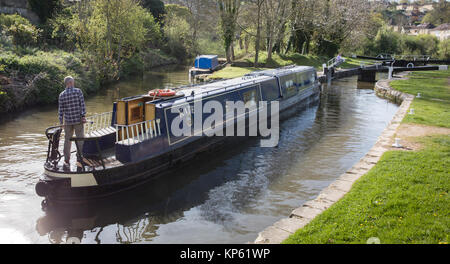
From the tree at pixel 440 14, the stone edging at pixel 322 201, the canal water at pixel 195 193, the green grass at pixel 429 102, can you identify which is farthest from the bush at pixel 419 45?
the tree at pixel 440 14

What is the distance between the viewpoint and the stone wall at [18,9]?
26.8 metres

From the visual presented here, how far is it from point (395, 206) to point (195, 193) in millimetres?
3972

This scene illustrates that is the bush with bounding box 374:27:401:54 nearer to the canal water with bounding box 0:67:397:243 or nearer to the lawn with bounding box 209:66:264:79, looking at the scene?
the lawn with bounding box 209:66:264:79

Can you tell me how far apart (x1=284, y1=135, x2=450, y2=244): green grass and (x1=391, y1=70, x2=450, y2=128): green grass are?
16.4 ft

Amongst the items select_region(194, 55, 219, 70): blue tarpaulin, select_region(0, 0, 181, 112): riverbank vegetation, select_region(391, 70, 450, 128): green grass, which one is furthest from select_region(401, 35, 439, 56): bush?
select_region(0, 0, 181, 112): riverbank vegetation

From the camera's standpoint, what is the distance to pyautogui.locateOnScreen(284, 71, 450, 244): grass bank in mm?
4812

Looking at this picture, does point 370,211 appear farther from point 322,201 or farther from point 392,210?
point 322,201

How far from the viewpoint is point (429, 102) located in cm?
1594

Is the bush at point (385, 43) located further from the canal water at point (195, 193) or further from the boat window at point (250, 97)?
the boat window at point (250, 97)

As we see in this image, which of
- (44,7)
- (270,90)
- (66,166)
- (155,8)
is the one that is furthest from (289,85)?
(155,8)

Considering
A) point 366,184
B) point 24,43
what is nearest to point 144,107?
point 366,184
